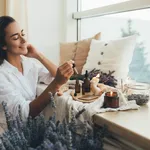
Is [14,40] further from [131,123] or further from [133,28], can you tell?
[133,28]

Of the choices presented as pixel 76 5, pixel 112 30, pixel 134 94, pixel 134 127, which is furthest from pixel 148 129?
pixel 76 5

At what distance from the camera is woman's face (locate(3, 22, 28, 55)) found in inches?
57.1

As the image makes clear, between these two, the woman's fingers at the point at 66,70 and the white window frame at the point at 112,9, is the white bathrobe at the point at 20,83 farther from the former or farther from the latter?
the white window frame at the point at 112,9

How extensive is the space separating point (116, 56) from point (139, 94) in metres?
0.59

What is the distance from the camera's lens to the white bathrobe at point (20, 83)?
1222mm

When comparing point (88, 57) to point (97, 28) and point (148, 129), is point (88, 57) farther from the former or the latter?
point (148, 129)

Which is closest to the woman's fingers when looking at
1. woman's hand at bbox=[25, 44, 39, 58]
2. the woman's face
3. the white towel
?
the white towel

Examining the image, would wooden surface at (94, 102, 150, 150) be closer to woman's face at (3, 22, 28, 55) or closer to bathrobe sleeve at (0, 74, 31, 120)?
bathrobe sleeve at (0, 74, 31, 120)

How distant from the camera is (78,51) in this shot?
2.14 m

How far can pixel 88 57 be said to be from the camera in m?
1.96

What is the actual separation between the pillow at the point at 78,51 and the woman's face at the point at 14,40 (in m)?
0.69

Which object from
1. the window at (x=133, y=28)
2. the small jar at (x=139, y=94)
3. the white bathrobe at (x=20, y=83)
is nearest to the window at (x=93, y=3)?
the window at (x=133, y=28)

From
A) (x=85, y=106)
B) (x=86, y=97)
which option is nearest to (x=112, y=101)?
(x=85, y=106)

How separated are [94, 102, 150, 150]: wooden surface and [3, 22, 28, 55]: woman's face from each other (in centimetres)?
73
